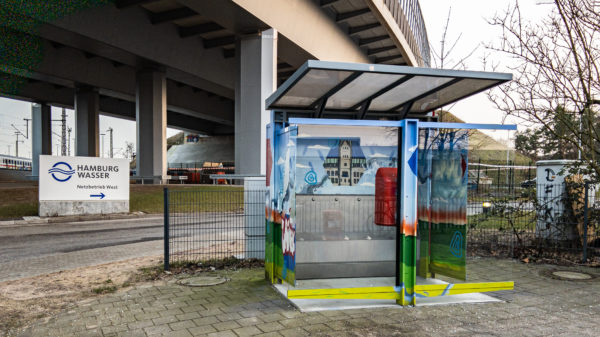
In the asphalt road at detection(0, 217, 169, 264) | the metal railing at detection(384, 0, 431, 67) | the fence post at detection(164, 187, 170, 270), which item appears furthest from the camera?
the metal railing at detection(384, 0, 431, 67)

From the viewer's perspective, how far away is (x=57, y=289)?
6027 millimetres

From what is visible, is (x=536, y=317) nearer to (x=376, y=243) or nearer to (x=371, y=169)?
(x=376, y=243)

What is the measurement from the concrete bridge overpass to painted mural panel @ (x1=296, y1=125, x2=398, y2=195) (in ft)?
27.3

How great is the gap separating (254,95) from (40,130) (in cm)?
3484

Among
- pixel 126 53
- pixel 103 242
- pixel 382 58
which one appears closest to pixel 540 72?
pixel 103 242

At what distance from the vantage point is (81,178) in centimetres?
1529

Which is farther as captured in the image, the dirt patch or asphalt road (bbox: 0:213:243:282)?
asphalt road (bbox: 0:213:243:282)

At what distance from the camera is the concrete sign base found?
14891 millimetres

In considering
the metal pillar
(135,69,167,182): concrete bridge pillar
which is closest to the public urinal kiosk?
the metal pillar

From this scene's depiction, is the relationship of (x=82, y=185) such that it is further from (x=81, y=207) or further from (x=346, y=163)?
(x=346, y=163)

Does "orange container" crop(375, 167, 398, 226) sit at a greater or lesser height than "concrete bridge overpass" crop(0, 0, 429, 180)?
lesser

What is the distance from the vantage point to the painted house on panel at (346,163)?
262 inches

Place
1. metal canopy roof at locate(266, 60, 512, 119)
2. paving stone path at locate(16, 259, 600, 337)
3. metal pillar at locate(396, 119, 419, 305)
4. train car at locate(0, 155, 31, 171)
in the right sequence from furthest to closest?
train car at locate(0, 155, 31, 171)
metal pillar at locate(396, 119, 419, 305)
metal canopy roof at locate(266, 60, 512, 119)
paving stone path at locate(16, 259, 600, 337)

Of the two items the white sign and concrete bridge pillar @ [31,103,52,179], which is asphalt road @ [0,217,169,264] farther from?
concrete bridge pillar @ [31,103,52,179]
